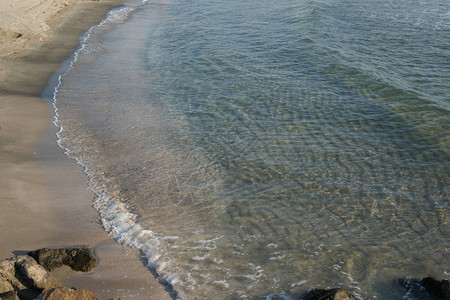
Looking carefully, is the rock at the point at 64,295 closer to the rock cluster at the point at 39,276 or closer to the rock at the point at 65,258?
Result: the rock cluster at the point at 39,276

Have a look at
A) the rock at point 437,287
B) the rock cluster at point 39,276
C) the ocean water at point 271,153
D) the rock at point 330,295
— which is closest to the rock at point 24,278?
the rock cluster at point 39,276

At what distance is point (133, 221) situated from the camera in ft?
24.8

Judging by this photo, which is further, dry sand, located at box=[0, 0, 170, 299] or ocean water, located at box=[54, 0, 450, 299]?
ocean water, located at box=[54, 0, 450, 299]

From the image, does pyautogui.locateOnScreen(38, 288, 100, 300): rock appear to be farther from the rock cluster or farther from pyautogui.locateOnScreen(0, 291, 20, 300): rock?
pyautogui.locateOnScreen(0, 291, 20, 300): rock

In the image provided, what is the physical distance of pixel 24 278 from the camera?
5.50 metres

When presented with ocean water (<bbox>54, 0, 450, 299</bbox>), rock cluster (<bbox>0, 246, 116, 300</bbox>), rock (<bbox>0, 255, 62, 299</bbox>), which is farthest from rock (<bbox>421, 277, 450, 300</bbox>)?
rock (<bbox>0, 255, 62, 299</bbox>)

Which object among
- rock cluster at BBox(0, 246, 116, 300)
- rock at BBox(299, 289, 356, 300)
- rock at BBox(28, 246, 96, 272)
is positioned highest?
rock cluster at BBox(0, 246, 116, 300)

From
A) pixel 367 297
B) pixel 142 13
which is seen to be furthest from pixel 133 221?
pixel 142 13

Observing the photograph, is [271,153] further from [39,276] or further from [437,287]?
[39,276]

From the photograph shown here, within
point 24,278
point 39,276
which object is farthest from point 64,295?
point 24,278

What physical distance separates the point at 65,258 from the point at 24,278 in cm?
85

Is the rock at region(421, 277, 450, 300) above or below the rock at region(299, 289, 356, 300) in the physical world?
below

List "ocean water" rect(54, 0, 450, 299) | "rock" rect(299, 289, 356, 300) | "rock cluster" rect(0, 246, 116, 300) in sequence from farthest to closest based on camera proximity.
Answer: "ocean water" rect(54, 0, 450, 299) → "rock" rect(299, 289, 356, 300) → "rock cluster" rect(0, 246, 116, 300)

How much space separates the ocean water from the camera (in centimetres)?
674
